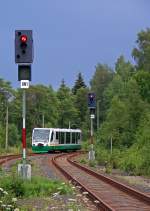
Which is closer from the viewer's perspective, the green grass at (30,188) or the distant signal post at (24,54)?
the green grass at (30,188)

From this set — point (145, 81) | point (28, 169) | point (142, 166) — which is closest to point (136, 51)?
point (145, 81)

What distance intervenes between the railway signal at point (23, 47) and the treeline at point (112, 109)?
1159 cm

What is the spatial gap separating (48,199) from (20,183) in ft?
5.10

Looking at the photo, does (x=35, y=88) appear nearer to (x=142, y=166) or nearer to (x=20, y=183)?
(x=142, y=166)

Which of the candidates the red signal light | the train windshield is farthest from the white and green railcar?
the red signal light

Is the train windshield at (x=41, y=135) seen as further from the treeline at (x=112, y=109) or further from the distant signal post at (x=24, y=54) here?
the distant signal post at (x=24, y=54)

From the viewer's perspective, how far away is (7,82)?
116 metres

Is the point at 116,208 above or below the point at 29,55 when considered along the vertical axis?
below

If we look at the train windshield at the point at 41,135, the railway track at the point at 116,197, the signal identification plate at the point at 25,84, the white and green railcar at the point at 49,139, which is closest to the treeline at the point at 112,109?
the white and green railcar at the point at 49,139

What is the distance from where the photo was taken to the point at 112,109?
5750 centimetres

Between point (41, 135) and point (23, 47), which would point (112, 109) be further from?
point (23, 47)

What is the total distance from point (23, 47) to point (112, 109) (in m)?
36.7

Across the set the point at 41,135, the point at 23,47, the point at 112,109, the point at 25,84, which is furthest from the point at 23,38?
the point at 41,135

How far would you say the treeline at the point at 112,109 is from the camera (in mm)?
40281
